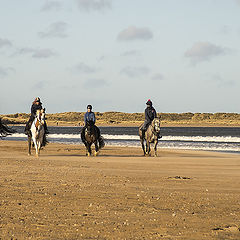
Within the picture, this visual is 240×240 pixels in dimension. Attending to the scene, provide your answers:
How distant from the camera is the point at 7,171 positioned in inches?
592

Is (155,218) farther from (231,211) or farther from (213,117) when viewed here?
(213,117)

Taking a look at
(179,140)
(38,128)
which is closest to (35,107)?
(38,128)

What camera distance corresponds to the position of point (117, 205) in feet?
30.5

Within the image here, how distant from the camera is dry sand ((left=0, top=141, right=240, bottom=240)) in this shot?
23.6 feet

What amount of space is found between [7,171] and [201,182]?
5.70 meters

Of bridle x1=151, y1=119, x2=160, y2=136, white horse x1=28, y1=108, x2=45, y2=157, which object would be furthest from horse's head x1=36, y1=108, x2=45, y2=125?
bridle x1=151, y1=119, x2=160, y2=136

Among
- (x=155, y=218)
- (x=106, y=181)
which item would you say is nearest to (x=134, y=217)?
(x=155, y=218)

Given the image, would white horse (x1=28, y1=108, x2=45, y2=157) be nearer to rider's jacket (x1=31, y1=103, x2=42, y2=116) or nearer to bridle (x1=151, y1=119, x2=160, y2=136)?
rider's jacket (x1=31, y1=103, x2=42, y2=116)

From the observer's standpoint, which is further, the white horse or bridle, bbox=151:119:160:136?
bridle, bbox=151:119:160:136

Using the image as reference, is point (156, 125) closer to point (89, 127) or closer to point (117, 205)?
point (89, 127)

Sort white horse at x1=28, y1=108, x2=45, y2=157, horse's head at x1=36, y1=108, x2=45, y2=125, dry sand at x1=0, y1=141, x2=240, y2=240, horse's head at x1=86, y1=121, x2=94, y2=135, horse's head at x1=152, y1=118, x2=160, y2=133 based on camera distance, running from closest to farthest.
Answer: dry sand at x1=0, y1=141, x2=240, y2=240 → horse's head at x1=36, y1=108, x2=45, y2=125 → white horse at x1=28, y1=108, x2=45, y2=157 → horse's head at x1=86, y1=121, x2=94, y2=135 → horse's head at x1=152, y1=118, x2=160, y2=133

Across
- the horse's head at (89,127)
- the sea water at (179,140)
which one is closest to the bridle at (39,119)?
the horse's head at (89,127)

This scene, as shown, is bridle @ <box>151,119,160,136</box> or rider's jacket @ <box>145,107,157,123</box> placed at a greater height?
rider's jacket @ <box>145,107,157,123</box>

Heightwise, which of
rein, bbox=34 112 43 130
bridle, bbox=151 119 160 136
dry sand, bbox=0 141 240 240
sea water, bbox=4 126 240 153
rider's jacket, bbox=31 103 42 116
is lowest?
sea water, bbox=4 126 240 153
